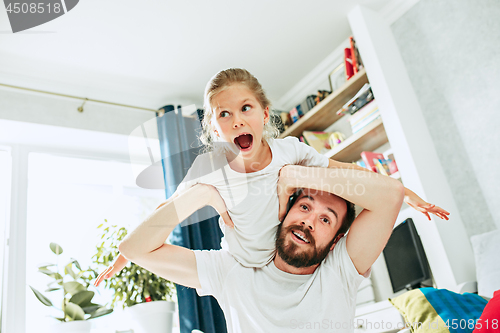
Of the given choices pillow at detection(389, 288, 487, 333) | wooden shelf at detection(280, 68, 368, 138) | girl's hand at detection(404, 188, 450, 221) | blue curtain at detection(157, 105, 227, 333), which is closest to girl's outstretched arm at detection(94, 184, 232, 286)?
girl's hand at detection(404, 188, 450, 221)

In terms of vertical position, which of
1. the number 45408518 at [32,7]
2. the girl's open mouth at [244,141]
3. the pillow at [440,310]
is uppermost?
the number 45408518 at [32,7]

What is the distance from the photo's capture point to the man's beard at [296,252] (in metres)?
1.07

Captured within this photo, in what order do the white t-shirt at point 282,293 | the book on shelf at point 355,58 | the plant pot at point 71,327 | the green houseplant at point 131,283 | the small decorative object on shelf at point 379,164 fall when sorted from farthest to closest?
the book on shelf at point 355,58, the small decorative object on shelf at point 379,164, the green houseplant at point 131,283, the plant pot at point 71,327, the white t-shirt at point 282,293

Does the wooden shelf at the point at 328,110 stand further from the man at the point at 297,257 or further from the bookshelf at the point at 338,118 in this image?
the man at the point at 297,257

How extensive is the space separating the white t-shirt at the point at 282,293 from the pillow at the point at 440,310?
50cm

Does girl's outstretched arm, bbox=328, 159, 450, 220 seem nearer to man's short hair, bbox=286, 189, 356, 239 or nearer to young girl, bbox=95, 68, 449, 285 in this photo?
young girl, bbox=95, 68, 449, 285

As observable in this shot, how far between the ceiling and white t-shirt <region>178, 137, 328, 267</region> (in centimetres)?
165

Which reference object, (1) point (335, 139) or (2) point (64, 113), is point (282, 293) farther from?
(2) point (64, 113)

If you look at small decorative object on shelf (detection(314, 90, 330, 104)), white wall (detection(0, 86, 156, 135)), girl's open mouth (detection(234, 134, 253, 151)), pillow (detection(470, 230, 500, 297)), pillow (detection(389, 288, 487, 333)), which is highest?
white wall (detection(0, 86, 156, 135))

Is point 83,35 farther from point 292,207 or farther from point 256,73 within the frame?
point 292,207

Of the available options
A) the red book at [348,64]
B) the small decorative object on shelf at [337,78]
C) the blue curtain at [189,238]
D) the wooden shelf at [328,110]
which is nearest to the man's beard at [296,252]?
the blue curtain at [189,238]

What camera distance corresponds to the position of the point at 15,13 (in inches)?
89.7

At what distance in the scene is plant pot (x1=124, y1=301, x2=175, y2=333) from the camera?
7.32 feet

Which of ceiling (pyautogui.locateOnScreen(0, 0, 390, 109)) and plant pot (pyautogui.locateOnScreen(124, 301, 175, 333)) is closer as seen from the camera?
plant pot (pyautogui.locateOnScreen(124, 301, 175, 333))
